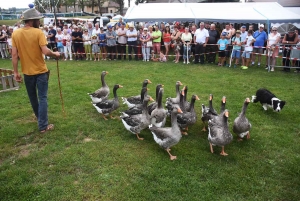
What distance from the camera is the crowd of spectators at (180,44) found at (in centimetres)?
1241

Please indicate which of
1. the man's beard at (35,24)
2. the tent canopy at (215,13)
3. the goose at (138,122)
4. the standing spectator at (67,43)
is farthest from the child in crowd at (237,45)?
the man's beard at (35,24)

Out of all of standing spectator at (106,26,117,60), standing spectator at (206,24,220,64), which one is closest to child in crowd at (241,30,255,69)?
standing spectator at (206,24,220,64)

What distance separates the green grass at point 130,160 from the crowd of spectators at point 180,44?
17.4ft

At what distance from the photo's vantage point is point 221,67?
12.9 metres

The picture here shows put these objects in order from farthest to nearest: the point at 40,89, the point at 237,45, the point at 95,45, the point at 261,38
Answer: the point at 95,45 → the point at 237,45 → the point at 261,38 → the point at 40,89

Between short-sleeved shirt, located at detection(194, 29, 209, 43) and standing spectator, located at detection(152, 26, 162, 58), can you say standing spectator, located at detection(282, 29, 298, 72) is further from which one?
standing spectator, located at detection(152, 26, 162, 58)

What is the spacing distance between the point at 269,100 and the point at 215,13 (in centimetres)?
1084

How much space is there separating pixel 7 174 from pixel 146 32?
1159 centimetres

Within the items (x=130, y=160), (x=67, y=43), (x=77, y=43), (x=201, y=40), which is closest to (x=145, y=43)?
(x=201, y=40)

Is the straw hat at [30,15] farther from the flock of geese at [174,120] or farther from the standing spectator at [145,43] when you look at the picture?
the standing spectator at [145,43]

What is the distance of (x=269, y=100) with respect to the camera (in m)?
6.96

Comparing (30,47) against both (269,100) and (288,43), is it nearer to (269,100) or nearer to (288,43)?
(269,100)

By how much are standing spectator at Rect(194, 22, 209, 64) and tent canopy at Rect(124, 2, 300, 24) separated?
8.60 feet

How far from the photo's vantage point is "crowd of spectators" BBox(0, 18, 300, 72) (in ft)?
40.7
